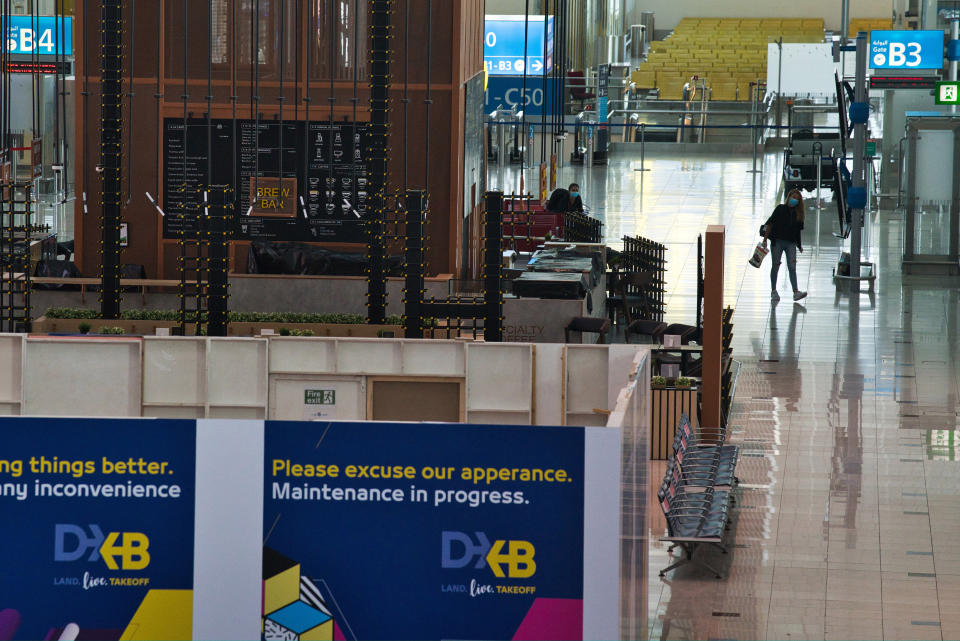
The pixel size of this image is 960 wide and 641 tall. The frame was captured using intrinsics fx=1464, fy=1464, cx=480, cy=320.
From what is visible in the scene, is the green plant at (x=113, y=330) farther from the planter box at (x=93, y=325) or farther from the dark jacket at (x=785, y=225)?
the dark jacket at (x=785, y=225)

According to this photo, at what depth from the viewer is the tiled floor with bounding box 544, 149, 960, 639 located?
8.45 meters

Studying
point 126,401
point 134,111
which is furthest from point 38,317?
point 126,401

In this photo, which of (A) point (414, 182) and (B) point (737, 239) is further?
(B) point (737, 239)

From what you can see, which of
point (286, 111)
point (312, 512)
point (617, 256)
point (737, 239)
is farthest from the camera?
point (737, 239)

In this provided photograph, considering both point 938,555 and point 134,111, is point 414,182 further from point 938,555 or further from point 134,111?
point 938,555

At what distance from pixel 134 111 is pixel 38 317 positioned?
10.3 ft

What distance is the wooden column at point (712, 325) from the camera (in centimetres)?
1058

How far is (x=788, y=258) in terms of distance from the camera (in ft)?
61.1

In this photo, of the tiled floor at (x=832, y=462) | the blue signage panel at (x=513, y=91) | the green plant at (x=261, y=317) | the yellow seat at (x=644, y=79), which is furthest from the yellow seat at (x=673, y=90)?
the green plant at (x=261, y=317)

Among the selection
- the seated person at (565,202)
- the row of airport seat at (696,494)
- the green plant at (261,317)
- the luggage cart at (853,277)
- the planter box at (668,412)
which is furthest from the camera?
the seated person at (565,202)

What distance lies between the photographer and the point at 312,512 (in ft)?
19.6

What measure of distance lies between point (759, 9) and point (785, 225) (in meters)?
31.4

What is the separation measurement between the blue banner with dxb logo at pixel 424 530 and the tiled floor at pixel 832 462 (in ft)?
7.39

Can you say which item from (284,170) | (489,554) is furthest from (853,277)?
(489,554)
